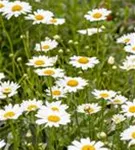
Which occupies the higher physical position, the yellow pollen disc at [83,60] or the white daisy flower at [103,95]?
the yellow pollen disc at [83,60]

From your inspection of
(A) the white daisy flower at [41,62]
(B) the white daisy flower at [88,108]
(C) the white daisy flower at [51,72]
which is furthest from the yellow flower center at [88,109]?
(A) the white daisy flower at [41,62]

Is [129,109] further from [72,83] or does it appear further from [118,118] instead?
[72,83]

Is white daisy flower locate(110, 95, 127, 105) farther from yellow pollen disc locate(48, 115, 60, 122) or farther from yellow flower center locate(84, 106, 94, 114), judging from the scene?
yellow pollen disc locate(48, 115, 60, 122)

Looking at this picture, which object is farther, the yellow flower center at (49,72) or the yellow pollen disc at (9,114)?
the yellow flower center at (49,72)

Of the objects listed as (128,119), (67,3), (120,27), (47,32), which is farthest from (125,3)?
(128,119)

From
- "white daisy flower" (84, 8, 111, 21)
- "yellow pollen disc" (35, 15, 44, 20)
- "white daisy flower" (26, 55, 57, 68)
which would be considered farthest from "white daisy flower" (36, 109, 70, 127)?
"white daisy flower" (84, 8, 111, 21)

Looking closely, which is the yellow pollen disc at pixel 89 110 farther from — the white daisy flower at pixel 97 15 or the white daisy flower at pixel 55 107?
the white daisy flower at pixel 97 15
